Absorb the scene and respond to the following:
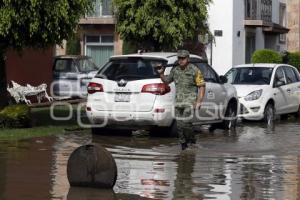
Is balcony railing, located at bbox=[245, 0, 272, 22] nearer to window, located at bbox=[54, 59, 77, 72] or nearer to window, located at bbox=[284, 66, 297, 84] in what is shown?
→ window, located at bbox=[54, 59, 77, 72]

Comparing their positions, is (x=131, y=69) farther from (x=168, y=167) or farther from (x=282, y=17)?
(x=282, y=17)

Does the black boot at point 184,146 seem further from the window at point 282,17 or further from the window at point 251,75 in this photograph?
the window at point 282,17

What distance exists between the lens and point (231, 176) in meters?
11.0

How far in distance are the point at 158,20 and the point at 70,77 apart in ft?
12.5

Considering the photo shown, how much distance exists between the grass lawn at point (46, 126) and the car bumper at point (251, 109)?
3879 mm

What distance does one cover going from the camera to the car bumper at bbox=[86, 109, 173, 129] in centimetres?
1509

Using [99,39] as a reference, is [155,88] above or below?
below

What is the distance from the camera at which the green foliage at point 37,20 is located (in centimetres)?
1555

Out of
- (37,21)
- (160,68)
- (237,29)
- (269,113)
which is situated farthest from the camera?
(237,29)

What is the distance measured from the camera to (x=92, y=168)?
380 inches

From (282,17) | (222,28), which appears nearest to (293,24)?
(282,17)

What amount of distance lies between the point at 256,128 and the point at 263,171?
7.08 m

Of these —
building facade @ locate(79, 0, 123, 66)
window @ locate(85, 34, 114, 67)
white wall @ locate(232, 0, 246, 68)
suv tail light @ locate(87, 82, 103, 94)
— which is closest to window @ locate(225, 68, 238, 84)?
suv tail light @ locate(87, 82, 103, 94)

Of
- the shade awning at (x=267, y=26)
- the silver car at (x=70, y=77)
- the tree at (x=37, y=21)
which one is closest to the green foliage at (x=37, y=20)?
the tree at (x=37, y=21)
